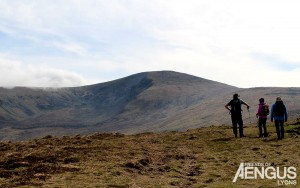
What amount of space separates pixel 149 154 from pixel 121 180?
26.9 ft

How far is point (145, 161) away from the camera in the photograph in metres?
23.0

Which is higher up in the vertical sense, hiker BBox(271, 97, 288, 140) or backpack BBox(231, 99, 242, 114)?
backpack BBox(231, 99, 242, 114)

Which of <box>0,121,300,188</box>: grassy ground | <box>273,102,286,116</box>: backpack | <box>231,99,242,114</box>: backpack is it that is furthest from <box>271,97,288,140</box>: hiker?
<box>231,99,242,114</box>: backpack

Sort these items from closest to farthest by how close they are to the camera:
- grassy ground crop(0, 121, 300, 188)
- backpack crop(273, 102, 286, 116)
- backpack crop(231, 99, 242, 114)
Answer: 1. grassy ground crop(0, 121, 300, 188)
2. backpack crop(273, 102, 286, 116)
3. backpack crop(231, 99, 242, 114)

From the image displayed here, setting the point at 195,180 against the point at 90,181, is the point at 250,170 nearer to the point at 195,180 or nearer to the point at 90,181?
the point at 195,180

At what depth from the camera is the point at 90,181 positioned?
17453 millimetres

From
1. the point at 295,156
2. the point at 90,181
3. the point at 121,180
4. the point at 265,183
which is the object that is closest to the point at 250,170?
the point at 265,183

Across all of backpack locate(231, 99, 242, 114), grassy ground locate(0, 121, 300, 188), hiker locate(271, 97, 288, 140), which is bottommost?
grassy ground locate(0, 121, 300, 188)

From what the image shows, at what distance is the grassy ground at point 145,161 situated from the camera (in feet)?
57.8

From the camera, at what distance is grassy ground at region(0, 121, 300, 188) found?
57.8 feet

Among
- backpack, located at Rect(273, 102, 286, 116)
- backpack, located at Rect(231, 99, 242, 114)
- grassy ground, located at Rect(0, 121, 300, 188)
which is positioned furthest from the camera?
backpack, located at Rect(231, 99, 242, 114)

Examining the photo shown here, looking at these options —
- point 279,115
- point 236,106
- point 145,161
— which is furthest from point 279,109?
point 145,161

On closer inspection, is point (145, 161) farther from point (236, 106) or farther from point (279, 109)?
point (279, 109)

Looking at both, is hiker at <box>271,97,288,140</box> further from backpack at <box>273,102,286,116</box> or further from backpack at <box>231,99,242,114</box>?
backpack at <box>231,99,242,114</box>
